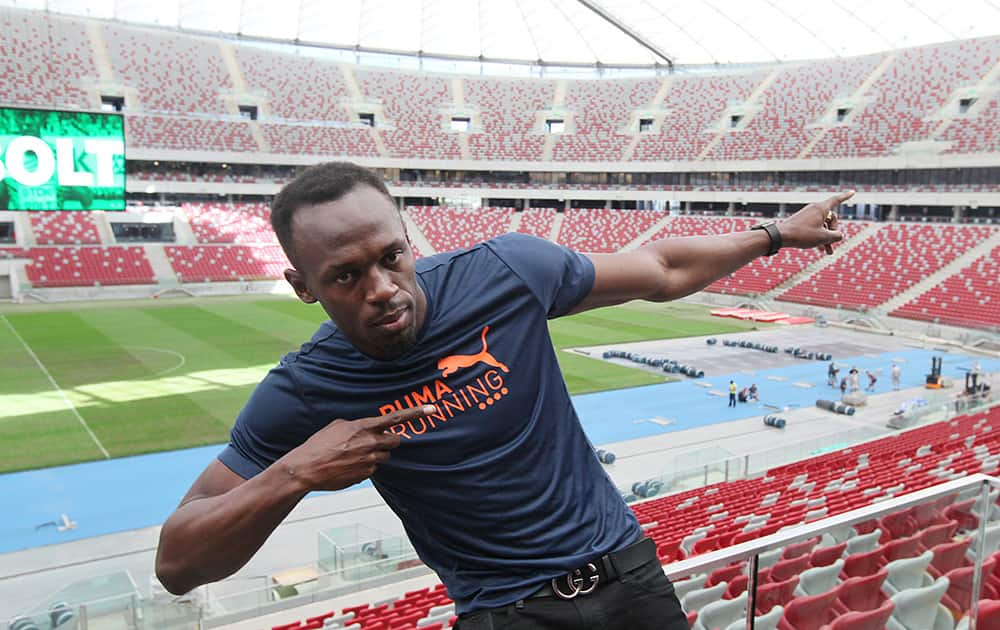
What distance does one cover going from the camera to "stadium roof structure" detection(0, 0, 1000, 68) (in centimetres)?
5553

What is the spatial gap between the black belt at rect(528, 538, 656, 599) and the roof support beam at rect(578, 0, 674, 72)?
6096 centimetres

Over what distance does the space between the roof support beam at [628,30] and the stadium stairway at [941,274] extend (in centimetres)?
3211

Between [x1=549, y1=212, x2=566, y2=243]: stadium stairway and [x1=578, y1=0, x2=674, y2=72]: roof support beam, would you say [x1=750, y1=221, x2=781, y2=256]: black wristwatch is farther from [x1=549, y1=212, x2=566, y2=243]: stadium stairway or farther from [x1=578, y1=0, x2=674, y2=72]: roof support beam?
[x1=578, y1=0, x2=674, y2=72]: roof support beam

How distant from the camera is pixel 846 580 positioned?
3.99m

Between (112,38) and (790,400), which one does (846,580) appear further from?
(112,38)

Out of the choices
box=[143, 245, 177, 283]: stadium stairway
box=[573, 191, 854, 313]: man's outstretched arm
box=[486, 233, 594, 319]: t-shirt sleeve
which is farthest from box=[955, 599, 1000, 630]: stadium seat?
box=[143, 245, 177, 283]: stadium stairway

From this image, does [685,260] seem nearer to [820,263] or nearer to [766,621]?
[766,621]

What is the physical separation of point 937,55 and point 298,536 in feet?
203

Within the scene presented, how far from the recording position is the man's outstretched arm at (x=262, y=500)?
70.0 inches

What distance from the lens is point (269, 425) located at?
196 centimetres

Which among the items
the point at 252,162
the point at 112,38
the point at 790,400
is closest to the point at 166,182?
the point at 252,162

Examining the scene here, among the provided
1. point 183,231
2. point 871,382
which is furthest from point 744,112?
point 183,231

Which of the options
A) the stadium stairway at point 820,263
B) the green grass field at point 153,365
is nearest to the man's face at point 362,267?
the green grass field at point 153,365

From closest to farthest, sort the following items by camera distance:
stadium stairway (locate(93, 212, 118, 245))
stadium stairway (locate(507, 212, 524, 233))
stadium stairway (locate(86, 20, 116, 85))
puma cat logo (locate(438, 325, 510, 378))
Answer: puma cat logo (locate(438, 325, 510, 378)), stadium stairway (locate(93, 212, 118, 245)), stadium stairway (locate(86, 20, 116, 85)), stadium stairway (locate(507, 212, 524, 233))
